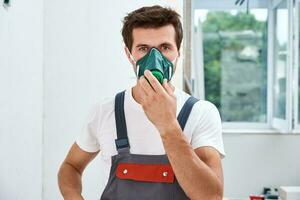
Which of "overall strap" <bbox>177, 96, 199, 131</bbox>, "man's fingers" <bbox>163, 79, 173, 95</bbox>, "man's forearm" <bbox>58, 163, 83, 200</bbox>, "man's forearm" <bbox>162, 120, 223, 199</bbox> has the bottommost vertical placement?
"man's forearm" <bbox>58, 163, 83, 200</bbox>

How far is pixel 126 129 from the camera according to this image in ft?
3.94

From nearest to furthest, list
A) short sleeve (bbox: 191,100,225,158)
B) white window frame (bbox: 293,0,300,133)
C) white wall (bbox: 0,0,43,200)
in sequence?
short sleeve (bbox: 191,100,225,158)
white wall (bbox: 0,0,43,200)
white window frame (bbox: 293,0,300,133)

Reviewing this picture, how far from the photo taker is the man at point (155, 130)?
980 mm

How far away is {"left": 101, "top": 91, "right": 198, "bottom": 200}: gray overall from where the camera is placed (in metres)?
1.12

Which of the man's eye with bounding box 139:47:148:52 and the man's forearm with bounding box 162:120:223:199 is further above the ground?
the man's eye with bounding box 139:47:148:52

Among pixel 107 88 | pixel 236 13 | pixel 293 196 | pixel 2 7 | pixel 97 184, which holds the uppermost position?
pixel 236 13

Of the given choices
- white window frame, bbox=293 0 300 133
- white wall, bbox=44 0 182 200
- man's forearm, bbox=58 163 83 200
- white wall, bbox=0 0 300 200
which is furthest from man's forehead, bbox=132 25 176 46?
white window frame, bbox=293 0 300 133

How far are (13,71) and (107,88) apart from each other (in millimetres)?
592

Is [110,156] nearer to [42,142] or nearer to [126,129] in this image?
[126,129]

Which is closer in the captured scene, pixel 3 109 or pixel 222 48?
pixel 3 109

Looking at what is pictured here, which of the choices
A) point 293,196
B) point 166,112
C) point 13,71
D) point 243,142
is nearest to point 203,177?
point 166,112

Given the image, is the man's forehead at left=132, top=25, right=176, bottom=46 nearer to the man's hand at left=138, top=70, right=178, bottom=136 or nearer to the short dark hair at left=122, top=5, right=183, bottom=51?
the short dark hair at left=122, top=5, right=183, bottom=51

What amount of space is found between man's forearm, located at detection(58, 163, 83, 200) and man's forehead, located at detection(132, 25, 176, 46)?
1.49 feet

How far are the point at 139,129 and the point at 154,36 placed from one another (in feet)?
0.91
